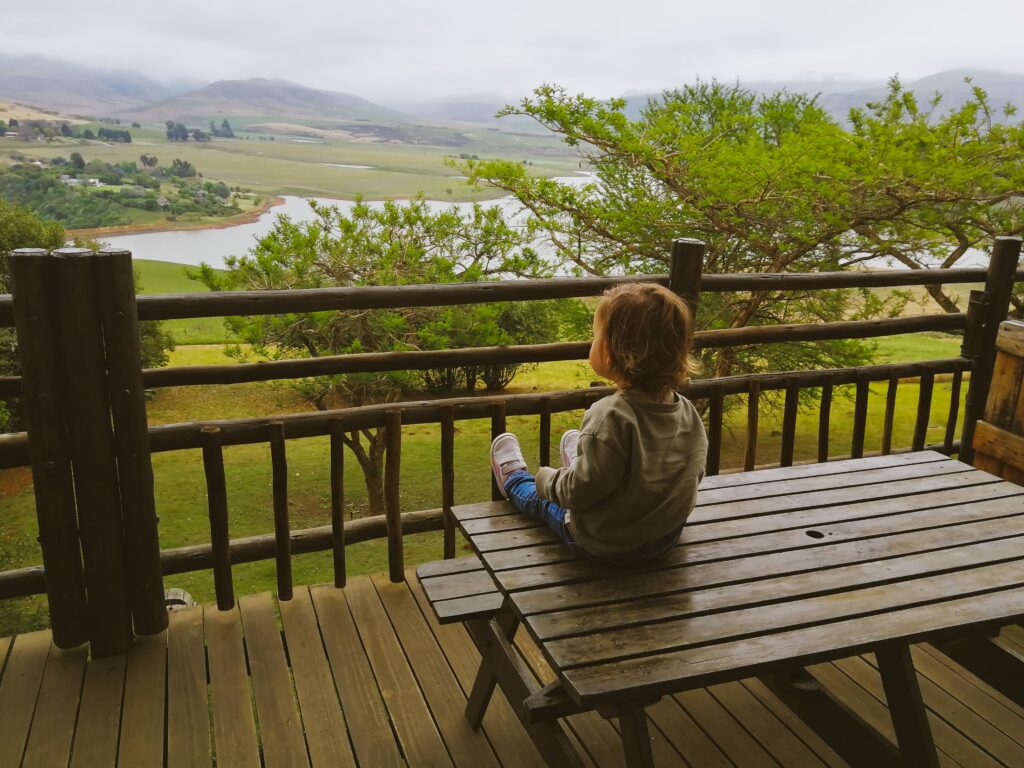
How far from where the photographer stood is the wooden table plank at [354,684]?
211 cm

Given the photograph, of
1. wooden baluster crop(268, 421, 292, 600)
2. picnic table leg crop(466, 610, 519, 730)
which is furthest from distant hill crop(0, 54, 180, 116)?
picnic table leg crop(466, 610, 519, 730)

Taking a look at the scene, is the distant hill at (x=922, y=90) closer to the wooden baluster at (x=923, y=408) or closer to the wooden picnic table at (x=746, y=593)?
the wooden baluster at (x=923, y=408)

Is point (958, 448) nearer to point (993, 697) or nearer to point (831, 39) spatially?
point (993, 697)

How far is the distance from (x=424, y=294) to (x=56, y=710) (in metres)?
1.72

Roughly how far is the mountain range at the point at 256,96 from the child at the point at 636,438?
27.3 feet

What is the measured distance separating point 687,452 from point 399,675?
1.29 metres

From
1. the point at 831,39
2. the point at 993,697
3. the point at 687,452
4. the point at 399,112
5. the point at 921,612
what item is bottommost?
the point at 993,697

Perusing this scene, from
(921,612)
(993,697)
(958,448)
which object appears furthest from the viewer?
(958,448)

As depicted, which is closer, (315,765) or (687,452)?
(687,452)

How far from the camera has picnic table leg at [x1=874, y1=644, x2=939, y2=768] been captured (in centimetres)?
177

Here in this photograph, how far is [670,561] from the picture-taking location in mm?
1829

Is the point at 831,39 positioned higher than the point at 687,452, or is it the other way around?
the point at 831,39

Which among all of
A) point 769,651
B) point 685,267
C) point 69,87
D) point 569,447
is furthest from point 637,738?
point 69,87

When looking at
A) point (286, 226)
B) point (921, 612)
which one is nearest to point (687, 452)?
point (921, 612)
